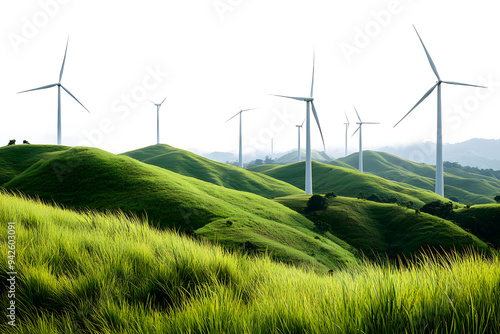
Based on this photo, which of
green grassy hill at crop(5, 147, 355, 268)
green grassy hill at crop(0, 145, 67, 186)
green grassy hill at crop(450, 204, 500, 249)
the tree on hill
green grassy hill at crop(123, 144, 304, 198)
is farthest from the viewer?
green grassy hill at crop(123, 144, 304, 198)

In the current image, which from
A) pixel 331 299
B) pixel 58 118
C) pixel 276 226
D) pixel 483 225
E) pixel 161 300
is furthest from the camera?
pixel 58 118

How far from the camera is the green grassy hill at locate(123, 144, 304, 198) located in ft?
347

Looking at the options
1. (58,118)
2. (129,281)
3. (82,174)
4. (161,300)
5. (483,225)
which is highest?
(58,118)

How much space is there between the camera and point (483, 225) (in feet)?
181

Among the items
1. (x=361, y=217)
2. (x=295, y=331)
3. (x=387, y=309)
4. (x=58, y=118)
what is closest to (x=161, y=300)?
(x=295, y=331)

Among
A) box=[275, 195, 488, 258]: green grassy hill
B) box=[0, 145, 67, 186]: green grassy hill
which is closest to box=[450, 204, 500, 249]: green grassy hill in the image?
box=[275, 195, 488, 258]: green grassy hill

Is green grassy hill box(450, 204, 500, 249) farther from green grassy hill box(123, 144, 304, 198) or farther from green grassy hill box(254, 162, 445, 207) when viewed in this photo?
green grassy hill box(123, 144, 304, 198)

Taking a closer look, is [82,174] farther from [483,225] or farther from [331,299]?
[483,225]

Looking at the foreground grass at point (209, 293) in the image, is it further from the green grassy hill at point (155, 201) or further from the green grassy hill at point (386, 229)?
the green grassy hill at point (386, 229)

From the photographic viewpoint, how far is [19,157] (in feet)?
235

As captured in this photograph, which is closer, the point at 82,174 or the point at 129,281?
the point at 129,281

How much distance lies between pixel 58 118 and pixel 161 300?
97.9m

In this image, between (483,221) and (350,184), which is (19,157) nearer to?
(483,221)

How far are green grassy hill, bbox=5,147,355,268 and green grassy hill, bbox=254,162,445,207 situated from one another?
208ft
